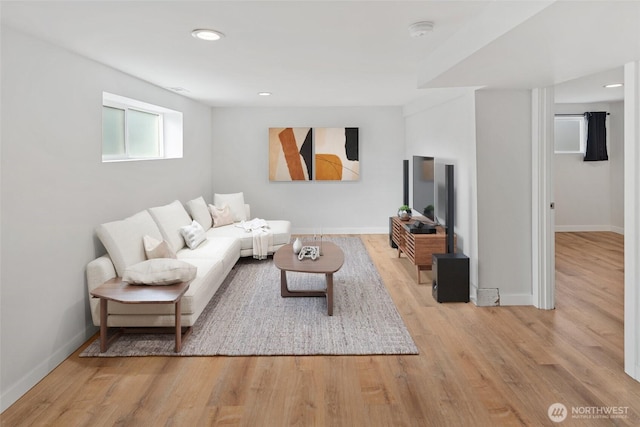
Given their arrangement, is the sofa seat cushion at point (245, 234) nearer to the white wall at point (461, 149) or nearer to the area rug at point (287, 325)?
the area rug at point (287, 325)

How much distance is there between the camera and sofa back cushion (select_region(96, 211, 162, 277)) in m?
3.74

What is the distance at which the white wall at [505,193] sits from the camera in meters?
4.24

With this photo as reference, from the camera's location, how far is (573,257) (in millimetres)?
6316

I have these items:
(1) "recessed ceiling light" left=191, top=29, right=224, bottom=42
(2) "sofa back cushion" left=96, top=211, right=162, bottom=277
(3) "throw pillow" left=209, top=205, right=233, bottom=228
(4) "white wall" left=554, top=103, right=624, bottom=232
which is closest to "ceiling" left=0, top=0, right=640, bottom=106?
(1) "recessed ceiling light" left=191, top=29, right=224, bottom=42

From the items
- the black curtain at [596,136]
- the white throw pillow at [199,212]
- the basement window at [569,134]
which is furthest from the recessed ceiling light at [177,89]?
the black curtain at [596,136]

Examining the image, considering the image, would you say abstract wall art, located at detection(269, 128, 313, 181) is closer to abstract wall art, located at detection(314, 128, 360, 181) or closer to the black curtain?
abstract wall art, located at detection(314, 128, 360, 181)

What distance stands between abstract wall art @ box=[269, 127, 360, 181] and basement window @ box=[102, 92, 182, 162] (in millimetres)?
2108

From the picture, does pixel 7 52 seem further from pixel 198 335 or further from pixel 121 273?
pixel 198 335

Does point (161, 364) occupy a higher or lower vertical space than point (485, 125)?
lower

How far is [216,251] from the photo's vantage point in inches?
200

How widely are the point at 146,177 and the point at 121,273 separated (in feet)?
5.11

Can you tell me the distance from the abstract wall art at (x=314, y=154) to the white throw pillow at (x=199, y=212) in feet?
6.28

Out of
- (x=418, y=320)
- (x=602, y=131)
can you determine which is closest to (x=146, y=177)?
(x=418, y=320)

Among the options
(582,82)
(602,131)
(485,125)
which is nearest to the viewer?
(485,125)
